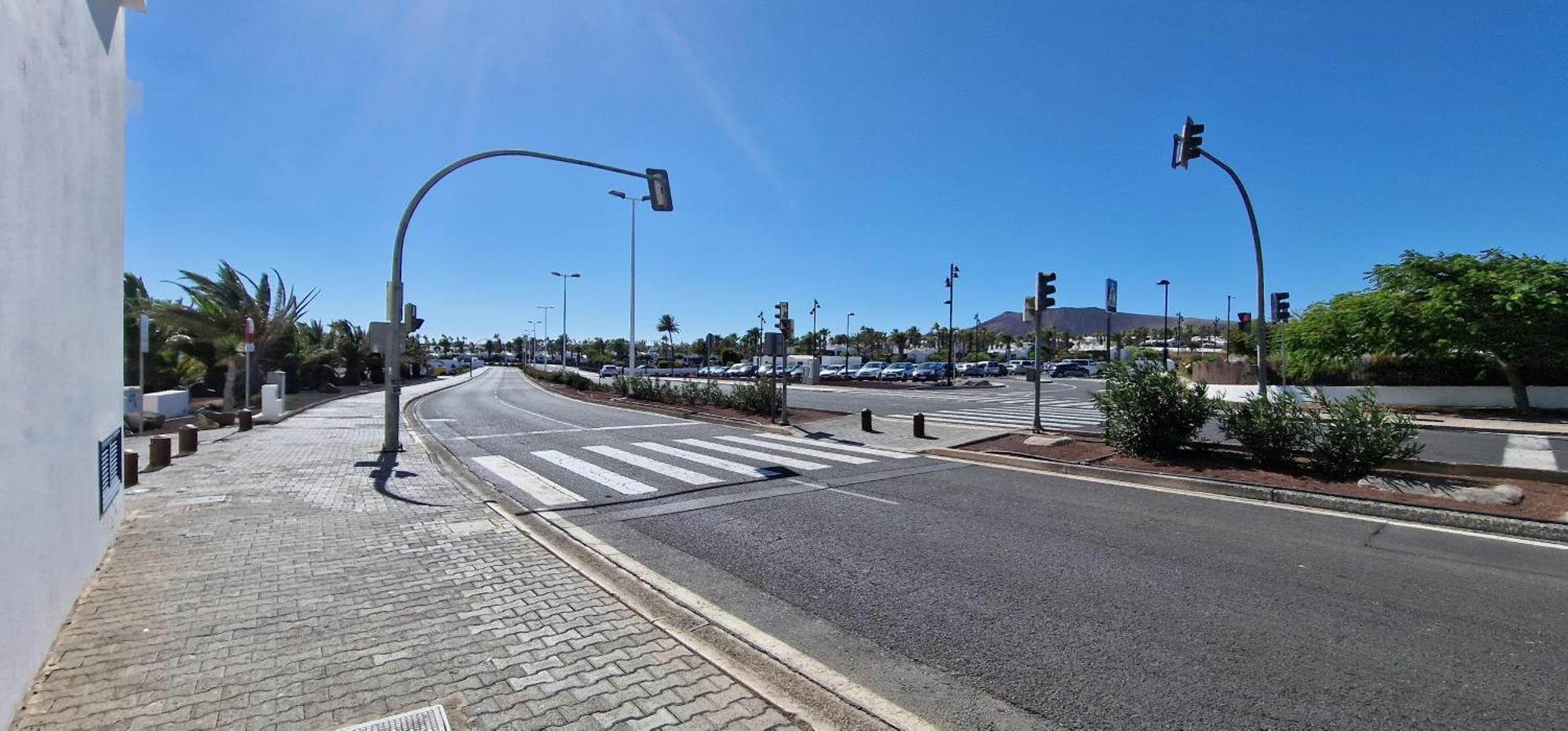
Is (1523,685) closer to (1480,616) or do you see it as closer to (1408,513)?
(1480,616)

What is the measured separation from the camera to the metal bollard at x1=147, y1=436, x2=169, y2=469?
1016cm

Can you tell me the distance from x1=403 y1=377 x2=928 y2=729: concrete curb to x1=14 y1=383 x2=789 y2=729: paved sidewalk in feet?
0.35

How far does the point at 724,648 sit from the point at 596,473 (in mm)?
6842

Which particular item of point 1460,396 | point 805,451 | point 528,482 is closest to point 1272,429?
point 805,451

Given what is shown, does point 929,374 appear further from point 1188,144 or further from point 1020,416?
point 1188,144

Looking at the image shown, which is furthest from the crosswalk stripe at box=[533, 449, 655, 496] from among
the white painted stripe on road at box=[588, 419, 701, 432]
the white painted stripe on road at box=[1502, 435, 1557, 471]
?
the white painted stripe on road at box=[1502, 435, 1557, 471]

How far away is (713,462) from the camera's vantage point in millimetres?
11523

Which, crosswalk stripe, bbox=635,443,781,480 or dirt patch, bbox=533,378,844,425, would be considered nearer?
crosswalk stripe, bbox=635,443,781,480

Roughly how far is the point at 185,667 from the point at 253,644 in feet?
1.10

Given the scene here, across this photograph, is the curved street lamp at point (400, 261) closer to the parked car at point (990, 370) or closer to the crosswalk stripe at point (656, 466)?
the crosswalk stripe at point (656, 466)

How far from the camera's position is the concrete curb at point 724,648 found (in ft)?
10.7

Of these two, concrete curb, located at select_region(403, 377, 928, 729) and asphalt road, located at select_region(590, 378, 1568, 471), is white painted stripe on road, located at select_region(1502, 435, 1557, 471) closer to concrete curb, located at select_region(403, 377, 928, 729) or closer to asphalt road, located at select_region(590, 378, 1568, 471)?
asphalt road, located at select_region(590, 378, 1568, 471)

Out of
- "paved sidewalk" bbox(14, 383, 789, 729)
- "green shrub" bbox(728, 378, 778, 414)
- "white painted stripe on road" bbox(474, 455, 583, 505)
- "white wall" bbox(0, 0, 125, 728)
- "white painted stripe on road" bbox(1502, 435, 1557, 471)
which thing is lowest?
"white painted stripe on road" bbox(474, 455, 583, 505)

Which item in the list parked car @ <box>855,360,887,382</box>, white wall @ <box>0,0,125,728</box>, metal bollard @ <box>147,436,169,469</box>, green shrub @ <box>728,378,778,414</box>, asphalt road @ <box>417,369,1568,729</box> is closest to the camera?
white wall @ <box>0,0,125,728</box>
